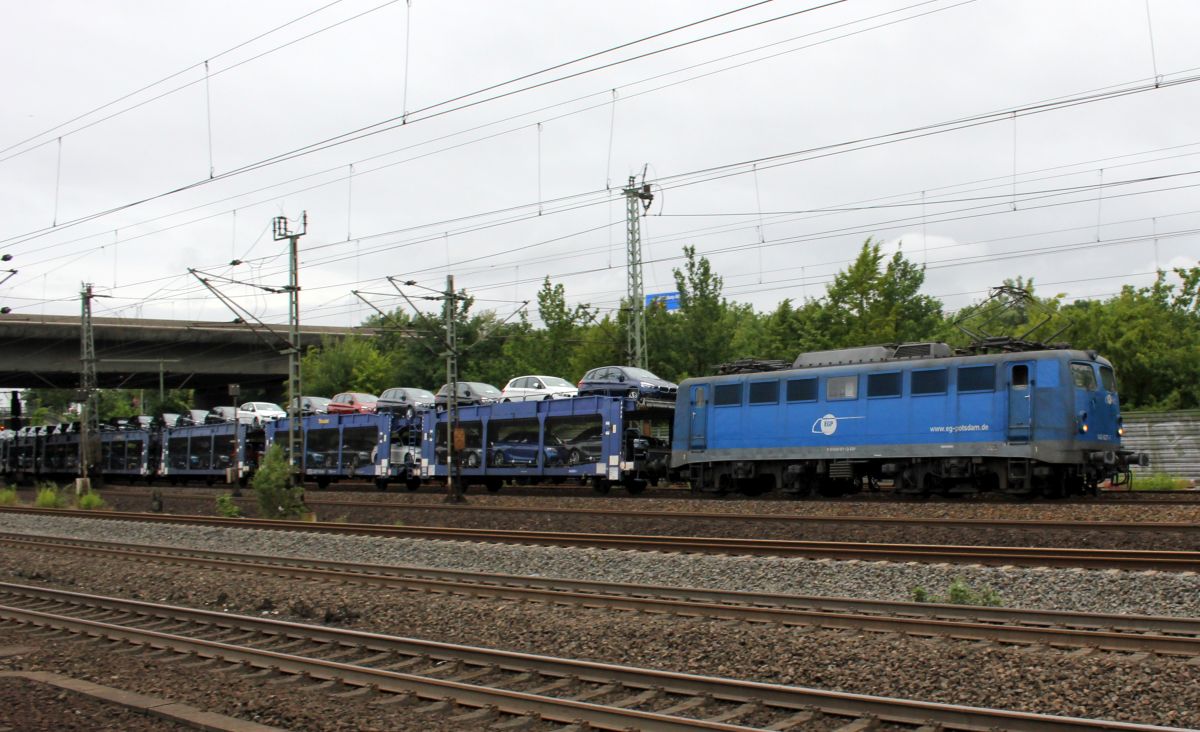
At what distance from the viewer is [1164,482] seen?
93.7 ft

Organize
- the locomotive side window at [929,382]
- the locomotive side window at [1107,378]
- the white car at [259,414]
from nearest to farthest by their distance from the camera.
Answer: the locomotive side window at [1107,378]
the locomotive side window at [929,382]
the white car at [259,414]

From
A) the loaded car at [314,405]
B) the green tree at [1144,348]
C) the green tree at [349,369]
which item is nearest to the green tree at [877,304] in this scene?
the green tree at [1144,348]

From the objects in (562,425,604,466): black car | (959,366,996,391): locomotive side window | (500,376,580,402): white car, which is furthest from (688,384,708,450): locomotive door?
(500,376,580,402): white car

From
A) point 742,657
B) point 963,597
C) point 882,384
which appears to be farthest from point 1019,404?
point 742,657

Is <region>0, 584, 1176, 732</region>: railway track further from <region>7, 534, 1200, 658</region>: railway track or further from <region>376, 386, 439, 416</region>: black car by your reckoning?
<region>376, 386, 439, 416</region>: black car

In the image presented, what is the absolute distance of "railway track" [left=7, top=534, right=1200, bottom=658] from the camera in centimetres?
918

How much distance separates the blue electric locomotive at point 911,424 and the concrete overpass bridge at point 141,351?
36.3 meters

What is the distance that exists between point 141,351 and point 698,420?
50.9 metres

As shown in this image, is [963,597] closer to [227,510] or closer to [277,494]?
[277,494]

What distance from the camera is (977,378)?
22.7m

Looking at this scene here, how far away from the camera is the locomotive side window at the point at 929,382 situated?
23.2 metres

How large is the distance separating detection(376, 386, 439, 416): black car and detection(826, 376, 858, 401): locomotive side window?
19.1 m

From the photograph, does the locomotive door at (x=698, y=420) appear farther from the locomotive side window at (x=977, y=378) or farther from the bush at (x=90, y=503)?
the bush at (x=90, y=503)

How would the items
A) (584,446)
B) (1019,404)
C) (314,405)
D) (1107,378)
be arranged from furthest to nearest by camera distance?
(314,405)
(584,446)
(1107,378)
(1019,404)
